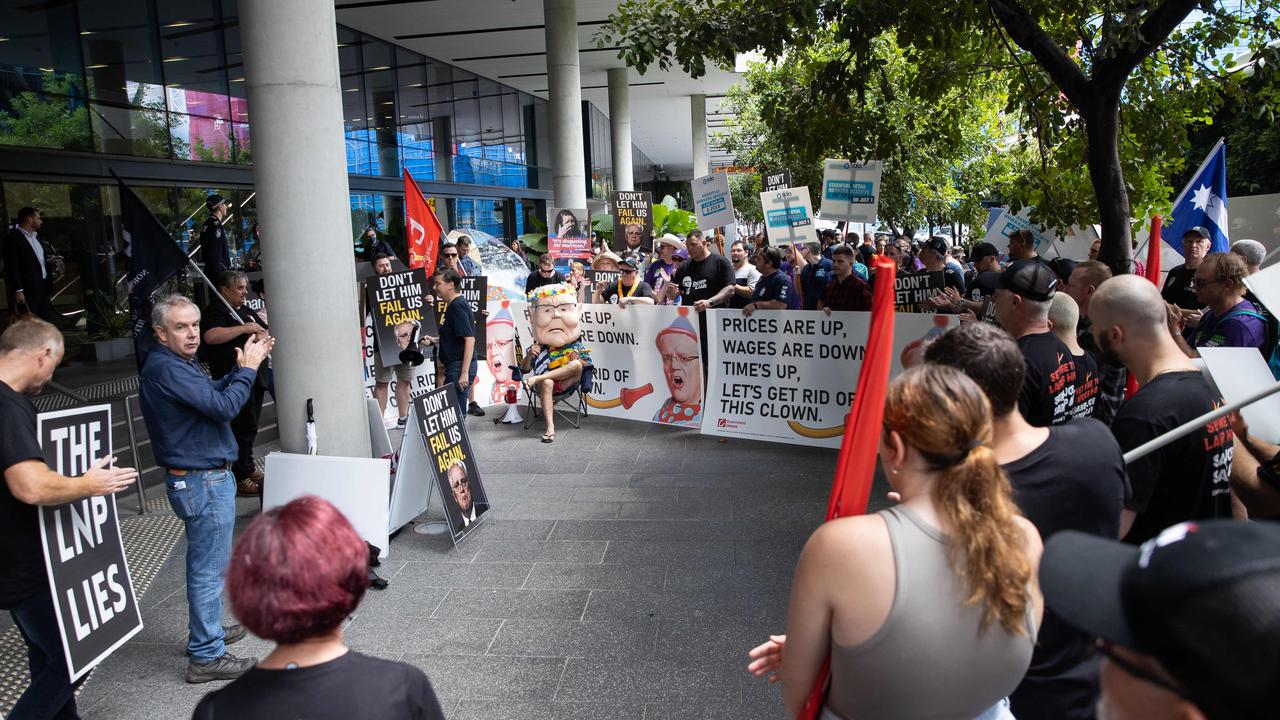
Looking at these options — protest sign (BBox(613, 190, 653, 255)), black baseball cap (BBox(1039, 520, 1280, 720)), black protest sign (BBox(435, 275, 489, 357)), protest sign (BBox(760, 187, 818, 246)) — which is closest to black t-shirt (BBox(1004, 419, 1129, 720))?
black baseball cap (BBox(1039, 520, 1280, 720))

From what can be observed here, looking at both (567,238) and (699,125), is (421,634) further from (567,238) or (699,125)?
(699,125)

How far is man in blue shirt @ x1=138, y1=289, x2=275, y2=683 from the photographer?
445 centimetres

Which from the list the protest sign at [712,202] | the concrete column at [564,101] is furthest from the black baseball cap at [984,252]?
the concrete column at [564,101]

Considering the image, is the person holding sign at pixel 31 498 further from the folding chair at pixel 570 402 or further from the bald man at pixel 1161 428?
the folding chair at pixel 570 402

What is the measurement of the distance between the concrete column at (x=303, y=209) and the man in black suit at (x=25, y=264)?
7.03m

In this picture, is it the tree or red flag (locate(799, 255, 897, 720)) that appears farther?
the tree

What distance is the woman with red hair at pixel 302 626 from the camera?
1829mm

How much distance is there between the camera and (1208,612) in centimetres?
95

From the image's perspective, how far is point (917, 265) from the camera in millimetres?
16656

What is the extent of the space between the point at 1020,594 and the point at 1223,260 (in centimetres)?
398

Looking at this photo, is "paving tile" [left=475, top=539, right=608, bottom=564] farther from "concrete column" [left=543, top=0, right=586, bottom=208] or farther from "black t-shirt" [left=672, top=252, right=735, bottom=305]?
"concrete column" [left=543, top=0, right=586, bottom=208]

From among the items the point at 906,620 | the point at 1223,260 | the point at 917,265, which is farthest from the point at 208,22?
the point at 906,620

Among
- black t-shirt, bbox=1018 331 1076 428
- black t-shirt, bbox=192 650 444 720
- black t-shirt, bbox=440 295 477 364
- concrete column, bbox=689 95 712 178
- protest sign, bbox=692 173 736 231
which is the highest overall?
concrete column, bbox=689 95 712 178

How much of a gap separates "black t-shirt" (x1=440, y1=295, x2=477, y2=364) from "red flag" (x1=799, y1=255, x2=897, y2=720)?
7.76 metres
